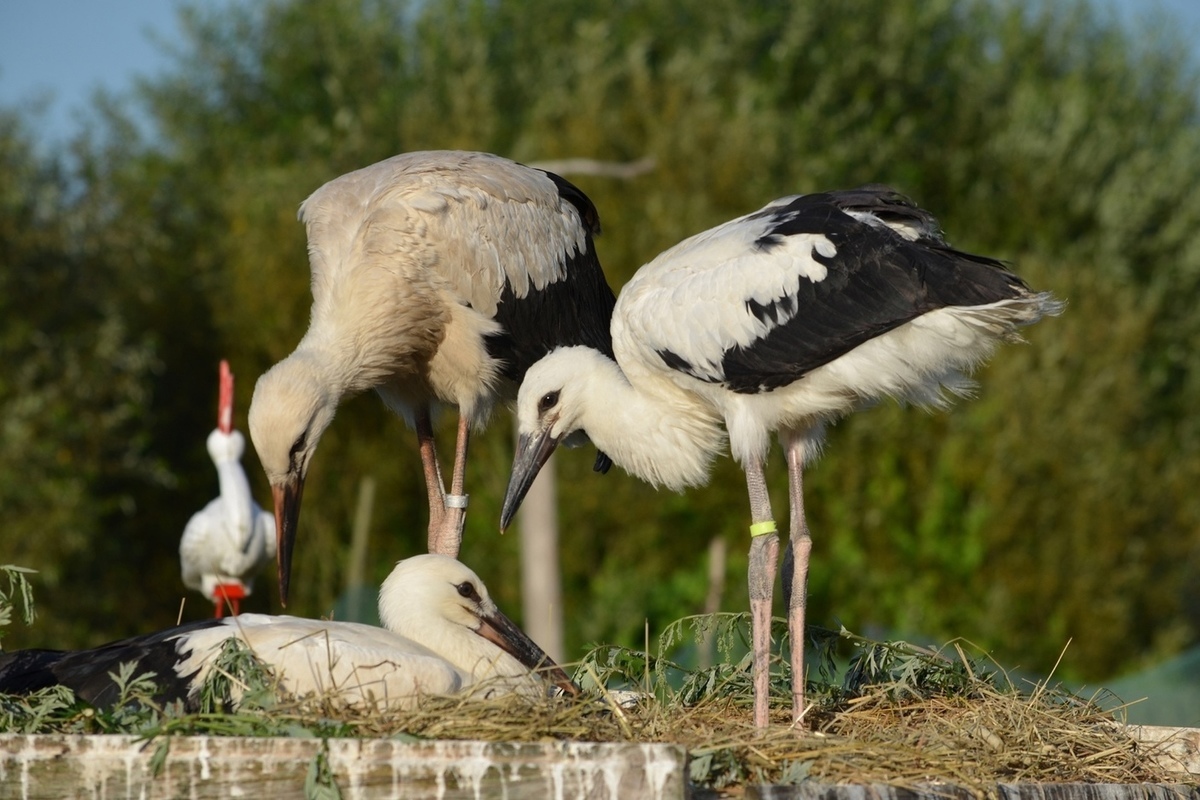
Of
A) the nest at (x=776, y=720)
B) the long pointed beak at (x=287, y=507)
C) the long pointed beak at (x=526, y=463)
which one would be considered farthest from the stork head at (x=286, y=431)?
the nest at (x=776, y=720)

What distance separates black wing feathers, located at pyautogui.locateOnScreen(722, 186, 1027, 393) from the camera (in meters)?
5.66

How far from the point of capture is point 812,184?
72.5 ft

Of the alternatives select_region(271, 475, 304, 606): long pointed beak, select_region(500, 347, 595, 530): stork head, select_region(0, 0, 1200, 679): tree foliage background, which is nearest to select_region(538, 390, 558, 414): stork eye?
select_region(500, 347, 595, 530): stork head

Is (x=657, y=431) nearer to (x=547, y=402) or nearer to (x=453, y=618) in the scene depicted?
(x=547, y=402)

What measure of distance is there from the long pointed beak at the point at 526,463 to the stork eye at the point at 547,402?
8 cm

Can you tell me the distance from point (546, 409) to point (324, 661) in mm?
2095

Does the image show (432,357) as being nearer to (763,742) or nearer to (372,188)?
(372,188)

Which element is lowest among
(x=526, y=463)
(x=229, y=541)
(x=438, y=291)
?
(x=526, y=463)

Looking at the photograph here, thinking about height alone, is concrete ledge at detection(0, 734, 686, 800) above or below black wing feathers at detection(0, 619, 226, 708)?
below

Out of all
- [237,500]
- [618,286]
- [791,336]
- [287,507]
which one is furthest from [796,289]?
[618,286]

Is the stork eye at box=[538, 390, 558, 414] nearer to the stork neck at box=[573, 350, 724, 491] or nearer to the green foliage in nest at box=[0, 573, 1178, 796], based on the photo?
the stork neck at box=[573, 350, 724, 491]

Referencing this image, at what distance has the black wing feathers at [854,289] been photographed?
566 centimetres

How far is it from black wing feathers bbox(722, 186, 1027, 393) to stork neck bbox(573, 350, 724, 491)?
42 cm

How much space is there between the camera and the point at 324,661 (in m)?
4.82
